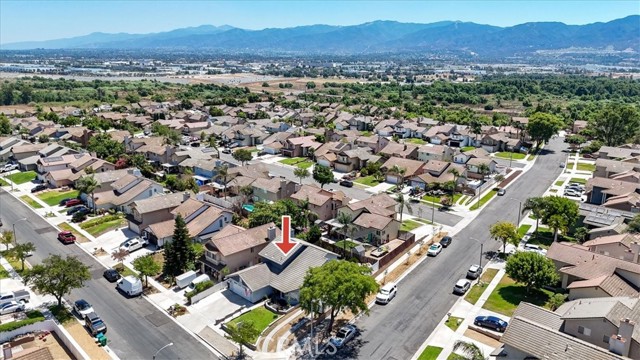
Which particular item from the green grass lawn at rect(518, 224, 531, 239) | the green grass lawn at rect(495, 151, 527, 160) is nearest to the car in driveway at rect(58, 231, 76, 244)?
the green grass lawn at rect(518, 224, 531, 239)

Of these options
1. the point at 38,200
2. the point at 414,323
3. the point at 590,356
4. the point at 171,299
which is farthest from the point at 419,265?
the point at 38,200

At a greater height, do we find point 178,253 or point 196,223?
point 178,253

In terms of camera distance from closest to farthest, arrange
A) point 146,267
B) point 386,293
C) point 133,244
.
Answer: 1. point 386,293
2. point 146,267
3. point 133,244

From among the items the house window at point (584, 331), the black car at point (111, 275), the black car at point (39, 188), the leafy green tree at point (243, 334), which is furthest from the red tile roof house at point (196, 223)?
the house window at point (584, 331)

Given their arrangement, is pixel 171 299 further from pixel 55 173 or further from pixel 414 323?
pixel 55 173

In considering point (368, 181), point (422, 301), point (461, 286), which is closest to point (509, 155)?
point (368, 181)

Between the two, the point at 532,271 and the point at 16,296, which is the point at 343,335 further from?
the point at 16,296
